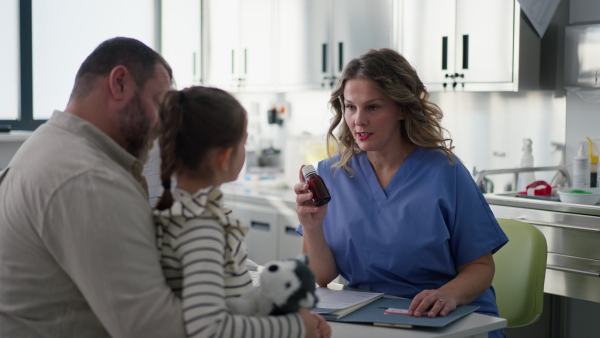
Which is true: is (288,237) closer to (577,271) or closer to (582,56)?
(577,271)

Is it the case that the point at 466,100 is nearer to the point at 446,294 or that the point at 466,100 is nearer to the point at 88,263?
the point at 446,294

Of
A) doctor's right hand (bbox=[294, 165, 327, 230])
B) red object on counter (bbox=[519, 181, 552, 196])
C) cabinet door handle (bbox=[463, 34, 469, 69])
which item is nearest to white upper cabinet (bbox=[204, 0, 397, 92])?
cabinet door handle (bbox=[463, 34, 469, 69])

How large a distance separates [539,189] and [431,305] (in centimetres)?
168

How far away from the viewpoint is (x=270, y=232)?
4051 mm

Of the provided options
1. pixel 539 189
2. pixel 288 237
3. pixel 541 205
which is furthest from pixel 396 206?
pixel 288 237

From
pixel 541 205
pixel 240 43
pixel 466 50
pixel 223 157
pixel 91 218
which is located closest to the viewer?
pixel 91 218

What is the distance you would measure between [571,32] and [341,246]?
1850mm

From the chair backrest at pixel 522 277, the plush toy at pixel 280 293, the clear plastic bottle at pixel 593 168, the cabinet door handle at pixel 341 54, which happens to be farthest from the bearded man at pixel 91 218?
the cabinet door handle at pixel 341 54

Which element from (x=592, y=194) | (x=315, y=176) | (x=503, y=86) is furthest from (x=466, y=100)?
(x=315, y=176)

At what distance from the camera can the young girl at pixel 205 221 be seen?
114 cm

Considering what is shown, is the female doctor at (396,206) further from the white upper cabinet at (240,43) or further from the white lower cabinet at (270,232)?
the white upper cabinet at (240,43)

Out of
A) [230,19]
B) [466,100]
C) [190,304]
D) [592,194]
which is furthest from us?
[230,19]

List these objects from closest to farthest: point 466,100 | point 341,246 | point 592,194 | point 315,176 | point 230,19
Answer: point 315,176 → point 341,246 → point 592,194 → point 466,100 → point 230,19

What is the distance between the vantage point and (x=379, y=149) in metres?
2.09
